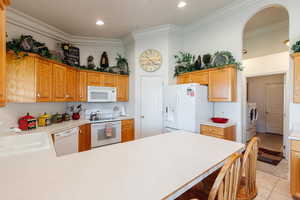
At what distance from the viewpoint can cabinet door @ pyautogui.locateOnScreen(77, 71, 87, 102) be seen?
3506mm

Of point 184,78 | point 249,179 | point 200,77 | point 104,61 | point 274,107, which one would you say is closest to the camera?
point 249,179

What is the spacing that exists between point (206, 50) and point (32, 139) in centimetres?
394

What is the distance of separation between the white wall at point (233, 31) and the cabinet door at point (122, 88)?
7.22 feet

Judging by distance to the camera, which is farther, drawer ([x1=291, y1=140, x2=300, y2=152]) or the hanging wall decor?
the hanging wall decor

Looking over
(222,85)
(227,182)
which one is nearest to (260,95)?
(222,85)

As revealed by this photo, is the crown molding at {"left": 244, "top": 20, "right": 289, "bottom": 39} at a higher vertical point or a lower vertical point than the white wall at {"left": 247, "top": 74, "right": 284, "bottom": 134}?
higher

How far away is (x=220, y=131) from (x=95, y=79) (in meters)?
3.30

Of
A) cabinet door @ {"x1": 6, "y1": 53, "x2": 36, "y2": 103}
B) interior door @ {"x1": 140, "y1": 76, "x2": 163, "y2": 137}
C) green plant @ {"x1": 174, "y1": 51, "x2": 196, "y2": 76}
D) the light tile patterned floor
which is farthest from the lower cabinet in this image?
cabinet door @ {"x1": 6, "y1": 53, "x2": 36, "y2": 103}

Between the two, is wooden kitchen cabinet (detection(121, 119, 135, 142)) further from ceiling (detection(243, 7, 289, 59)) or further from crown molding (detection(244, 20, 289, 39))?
crown molding (detection(244, 20, 289, 39))

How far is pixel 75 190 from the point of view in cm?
71

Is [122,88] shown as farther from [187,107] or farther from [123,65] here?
[187,107]

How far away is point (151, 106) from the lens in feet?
12.4

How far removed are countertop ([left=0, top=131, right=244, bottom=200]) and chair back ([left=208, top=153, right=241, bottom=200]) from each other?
0.14m

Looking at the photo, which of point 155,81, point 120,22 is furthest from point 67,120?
point 120,22
